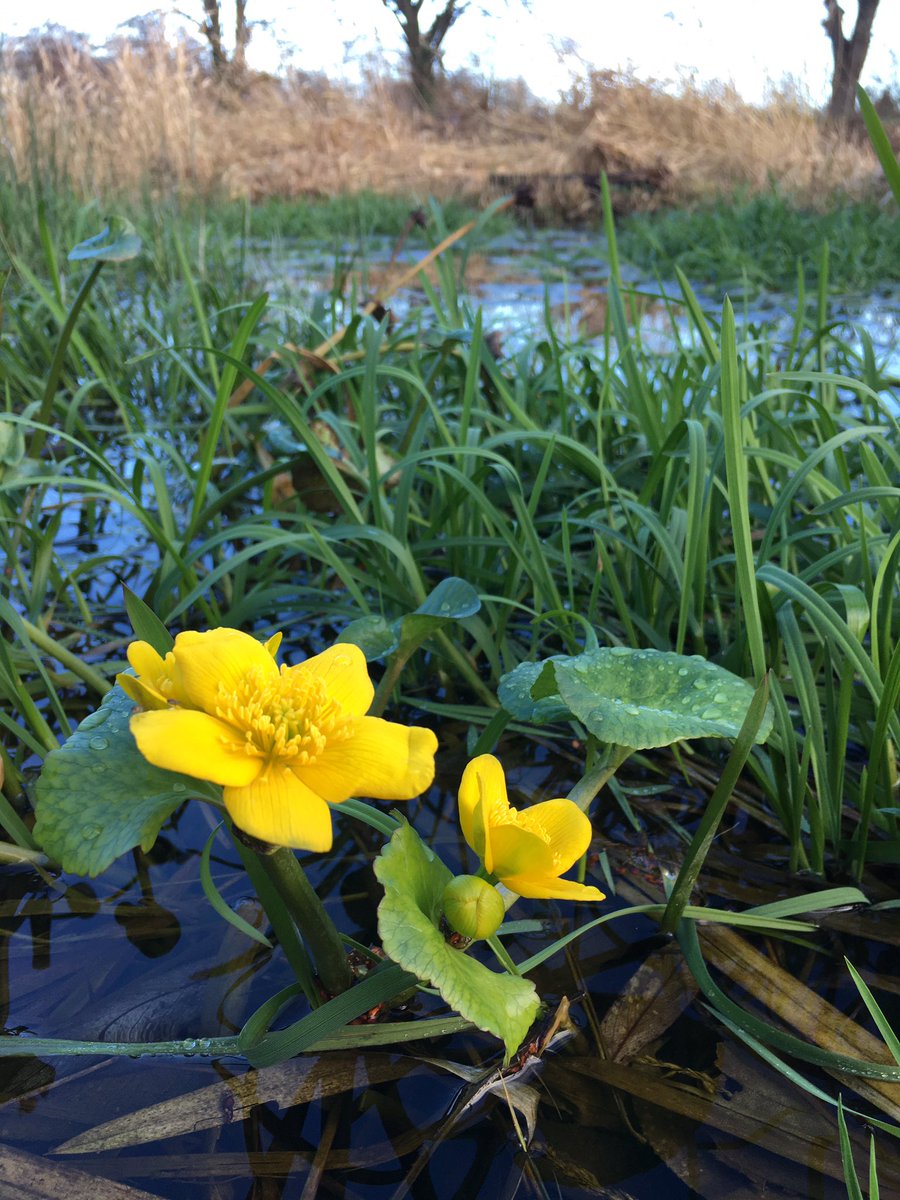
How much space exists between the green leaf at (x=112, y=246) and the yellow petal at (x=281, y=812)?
770mm

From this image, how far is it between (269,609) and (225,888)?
501mm

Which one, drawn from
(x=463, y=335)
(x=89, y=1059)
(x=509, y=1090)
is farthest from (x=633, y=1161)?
(x=463, y=335)

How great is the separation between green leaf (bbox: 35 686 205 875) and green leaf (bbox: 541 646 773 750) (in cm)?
28

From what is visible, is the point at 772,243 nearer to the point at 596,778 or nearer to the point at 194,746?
the point at 596,778

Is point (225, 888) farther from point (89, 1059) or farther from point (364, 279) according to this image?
point (364, 279)

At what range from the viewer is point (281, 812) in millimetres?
493

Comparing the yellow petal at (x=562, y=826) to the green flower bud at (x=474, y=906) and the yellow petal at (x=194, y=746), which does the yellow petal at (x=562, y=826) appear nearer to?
the green flower bud at (x=474, y=906)

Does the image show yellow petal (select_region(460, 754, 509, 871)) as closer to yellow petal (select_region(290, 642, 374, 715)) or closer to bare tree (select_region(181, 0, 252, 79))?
yellow petal (select_region(290, 642, 374, 715))

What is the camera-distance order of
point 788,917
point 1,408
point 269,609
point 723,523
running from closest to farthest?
point 788,917, point 269,609, point 723,523, point 1,408

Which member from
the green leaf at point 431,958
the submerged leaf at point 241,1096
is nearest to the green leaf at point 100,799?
the green leaf at point 431,958

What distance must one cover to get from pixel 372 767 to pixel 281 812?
0.19 ft

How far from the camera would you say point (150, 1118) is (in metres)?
0.66

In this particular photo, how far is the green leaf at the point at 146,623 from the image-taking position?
638mm

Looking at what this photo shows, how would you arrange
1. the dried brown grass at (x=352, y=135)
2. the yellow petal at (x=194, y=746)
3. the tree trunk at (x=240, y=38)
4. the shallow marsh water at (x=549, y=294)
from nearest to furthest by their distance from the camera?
the yellow petal at (x=194, y=746)
the shallow marsh water at (x=549, y=294)
the dried brown grass at (x=352, y=135)
the tree trunk at (x=240, y=38)
